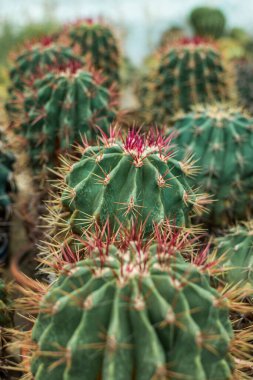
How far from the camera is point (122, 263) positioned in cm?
141

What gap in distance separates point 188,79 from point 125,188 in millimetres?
1951

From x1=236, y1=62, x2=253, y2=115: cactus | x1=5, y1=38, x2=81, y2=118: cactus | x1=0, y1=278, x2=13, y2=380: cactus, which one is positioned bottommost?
x1=236, y1=62, x2=253, y2=115: cactus

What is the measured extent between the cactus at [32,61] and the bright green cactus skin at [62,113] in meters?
0.67

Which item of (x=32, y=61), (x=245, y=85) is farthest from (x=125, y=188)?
(x=245, y=85)

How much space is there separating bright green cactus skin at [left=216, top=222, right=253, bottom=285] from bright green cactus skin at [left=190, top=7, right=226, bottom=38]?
24.6 ft

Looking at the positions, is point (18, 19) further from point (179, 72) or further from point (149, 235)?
point (149, 235)

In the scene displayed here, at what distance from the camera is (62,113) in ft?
8.68

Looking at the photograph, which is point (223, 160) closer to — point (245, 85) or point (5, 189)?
point (5, 189)

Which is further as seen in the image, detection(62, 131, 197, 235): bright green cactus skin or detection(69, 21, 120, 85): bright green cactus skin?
detection(69, 21, 120, 85): bright green cactus skin

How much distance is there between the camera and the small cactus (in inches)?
103

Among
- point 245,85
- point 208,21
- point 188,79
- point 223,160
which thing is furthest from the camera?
point 208,21

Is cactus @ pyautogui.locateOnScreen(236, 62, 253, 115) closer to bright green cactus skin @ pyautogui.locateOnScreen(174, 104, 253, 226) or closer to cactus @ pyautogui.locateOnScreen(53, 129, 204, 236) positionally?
bright green cactus skin @ pyautogui.locateOnScreen(174, 104, 253, 226)

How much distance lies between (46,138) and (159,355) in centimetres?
162

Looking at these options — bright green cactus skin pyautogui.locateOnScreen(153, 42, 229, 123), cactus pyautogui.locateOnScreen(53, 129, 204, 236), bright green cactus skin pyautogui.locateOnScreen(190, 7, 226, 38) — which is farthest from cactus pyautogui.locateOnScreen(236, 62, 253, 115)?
bright green cactus skin pyautogui.locateOnScreen(190, 7, 226, 38)
